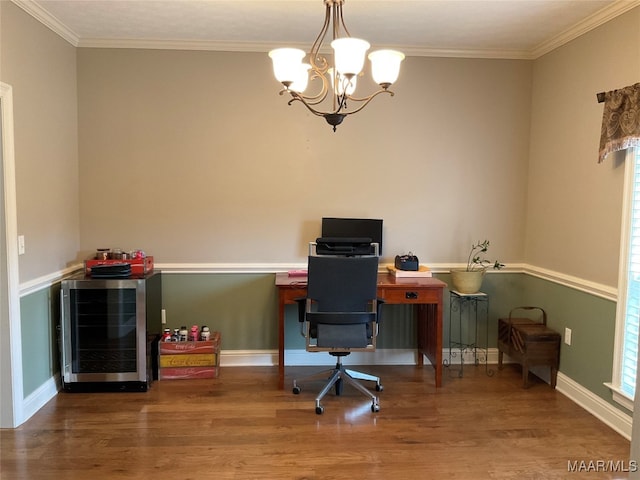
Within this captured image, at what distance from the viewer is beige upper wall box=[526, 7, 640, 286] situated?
2.79 meters

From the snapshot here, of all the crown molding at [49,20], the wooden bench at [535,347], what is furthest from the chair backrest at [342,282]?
the crown molding at [49,20]

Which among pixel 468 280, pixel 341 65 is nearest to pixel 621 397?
pixel 468 280

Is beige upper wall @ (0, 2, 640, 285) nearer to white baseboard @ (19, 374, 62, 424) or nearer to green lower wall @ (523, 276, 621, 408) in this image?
green lower wall @ (523, 276, 621, 408)

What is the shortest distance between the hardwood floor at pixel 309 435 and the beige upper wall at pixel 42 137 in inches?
41.1

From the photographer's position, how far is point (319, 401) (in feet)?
9.69

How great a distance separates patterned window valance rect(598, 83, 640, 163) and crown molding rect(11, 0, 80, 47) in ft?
12.0

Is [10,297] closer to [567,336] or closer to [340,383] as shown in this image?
[340,383]

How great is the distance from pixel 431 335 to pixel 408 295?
0.46 meters

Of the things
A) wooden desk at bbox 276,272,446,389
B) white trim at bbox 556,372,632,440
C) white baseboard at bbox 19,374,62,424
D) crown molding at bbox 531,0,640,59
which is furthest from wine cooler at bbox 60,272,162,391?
crown molding at bbox 531,0,640,59

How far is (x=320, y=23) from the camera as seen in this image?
10.4ft

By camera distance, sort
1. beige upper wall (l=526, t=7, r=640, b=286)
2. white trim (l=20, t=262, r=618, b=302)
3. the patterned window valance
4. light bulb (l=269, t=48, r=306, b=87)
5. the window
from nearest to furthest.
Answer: light bulb (l=269, t=48, r=306, b=87) < the patterned window valance < the window < beige upper wall (l=526, t=7, r=640, b=286) < white trim (l=20, t=262, r=618, b=302)

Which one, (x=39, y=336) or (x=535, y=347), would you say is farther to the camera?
(x=535, y=347)

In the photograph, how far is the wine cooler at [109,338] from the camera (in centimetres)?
322

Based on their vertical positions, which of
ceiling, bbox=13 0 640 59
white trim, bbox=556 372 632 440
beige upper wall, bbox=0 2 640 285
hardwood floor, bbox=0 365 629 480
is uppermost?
ceiling, bbox=13 0 640 59
